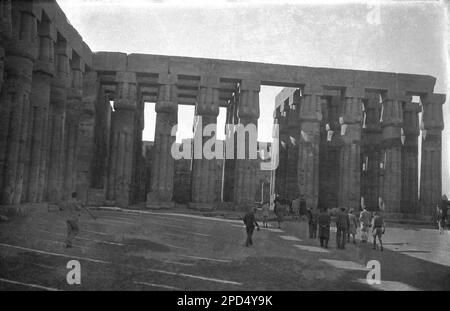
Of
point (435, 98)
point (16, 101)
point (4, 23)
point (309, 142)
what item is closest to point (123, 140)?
point (16, 101)

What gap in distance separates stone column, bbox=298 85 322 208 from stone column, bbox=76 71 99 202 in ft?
38.4

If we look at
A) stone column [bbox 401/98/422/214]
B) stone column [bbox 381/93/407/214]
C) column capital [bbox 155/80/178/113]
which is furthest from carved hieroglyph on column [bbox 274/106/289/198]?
column capital [bbox 155/80/178/113]

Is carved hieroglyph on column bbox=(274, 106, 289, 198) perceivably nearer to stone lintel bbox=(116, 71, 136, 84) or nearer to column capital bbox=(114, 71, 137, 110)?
column capital bbox=(114, 71, 137, 110)

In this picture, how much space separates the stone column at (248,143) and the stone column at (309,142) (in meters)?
2.74

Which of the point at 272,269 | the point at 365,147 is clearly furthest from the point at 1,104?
the point at 365,147

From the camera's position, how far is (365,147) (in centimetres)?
2672

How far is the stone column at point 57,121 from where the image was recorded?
57.5 ft

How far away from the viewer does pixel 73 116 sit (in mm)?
19828

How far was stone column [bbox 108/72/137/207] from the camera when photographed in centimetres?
2170

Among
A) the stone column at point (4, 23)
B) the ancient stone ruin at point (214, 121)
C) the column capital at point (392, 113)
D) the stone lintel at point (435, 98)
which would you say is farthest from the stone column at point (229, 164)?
the stone column at point (4, 23)

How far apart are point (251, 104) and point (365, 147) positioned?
9.32m

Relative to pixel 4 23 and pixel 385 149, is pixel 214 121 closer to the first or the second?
pixel 385 149

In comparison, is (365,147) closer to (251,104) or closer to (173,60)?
(251,104)
